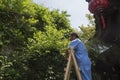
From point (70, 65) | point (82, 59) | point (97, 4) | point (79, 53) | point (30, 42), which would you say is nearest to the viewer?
point (70, 65)

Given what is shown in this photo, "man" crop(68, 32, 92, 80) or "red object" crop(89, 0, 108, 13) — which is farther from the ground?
"red object" crop(89, 0, 108, 13)

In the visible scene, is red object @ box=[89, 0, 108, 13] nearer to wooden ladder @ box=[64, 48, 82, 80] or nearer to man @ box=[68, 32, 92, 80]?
man @ box=[68, 32, 92, 80]

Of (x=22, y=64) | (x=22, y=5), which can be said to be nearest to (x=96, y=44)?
(x=22, y=64)

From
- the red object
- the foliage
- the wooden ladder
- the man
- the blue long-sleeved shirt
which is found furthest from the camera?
the foliage

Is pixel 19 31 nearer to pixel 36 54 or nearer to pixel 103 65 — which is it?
pixel 36 54

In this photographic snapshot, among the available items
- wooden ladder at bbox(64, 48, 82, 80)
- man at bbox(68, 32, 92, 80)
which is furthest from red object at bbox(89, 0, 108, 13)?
wooden ladder at bbox(64, 48, 82, 80)

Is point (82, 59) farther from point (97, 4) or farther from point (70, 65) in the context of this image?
point (97, 4)

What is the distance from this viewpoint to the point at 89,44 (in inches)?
490

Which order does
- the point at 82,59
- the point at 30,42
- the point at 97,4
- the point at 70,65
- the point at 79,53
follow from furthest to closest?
the point at 30,42, the point at 97,4, the point at 79,53, the point at 82,59, the point at 70,65

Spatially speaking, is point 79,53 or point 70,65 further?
point 79,53

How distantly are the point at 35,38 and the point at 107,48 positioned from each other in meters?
2.46

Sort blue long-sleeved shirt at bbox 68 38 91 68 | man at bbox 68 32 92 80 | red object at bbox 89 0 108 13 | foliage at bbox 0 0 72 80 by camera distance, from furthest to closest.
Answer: foliage at bbox 0 0 72 80, red object at bbox 89 0 108 13, blue long-sleeved shirt at bbox 68 38 91 68, man at bbox 68 32 92 80

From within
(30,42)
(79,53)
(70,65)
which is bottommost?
(70,65)

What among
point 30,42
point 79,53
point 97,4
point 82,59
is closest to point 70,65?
point 82,59
